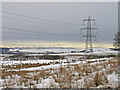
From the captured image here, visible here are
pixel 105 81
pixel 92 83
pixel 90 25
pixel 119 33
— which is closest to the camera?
pixel 92 83

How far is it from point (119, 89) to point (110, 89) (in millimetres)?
346

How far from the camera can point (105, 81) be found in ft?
28.0

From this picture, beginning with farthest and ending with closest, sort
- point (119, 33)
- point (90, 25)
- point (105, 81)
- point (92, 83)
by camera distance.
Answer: point (119, 33)
point (90, 25)
point (105, 81)
point (92, 83)

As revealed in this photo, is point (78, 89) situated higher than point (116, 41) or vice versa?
point (116, 41)

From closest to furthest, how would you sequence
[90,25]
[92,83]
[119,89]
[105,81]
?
[119,89] < [92,83] < [105,81] < [90,25]

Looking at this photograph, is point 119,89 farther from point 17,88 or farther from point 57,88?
point 17,88

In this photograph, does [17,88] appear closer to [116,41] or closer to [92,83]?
[92,83]

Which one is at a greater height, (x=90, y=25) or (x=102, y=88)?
(x=90, y=25)

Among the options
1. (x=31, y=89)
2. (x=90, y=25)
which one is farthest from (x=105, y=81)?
(x=90, y=25)

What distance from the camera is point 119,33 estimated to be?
214ft

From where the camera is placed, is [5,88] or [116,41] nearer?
[5,88]

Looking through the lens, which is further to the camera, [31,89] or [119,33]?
[119,33]

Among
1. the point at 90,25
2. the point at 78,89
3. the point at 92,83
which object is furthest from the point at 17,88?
the point at 90,25

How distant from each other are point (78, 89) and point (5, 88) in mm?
3074
